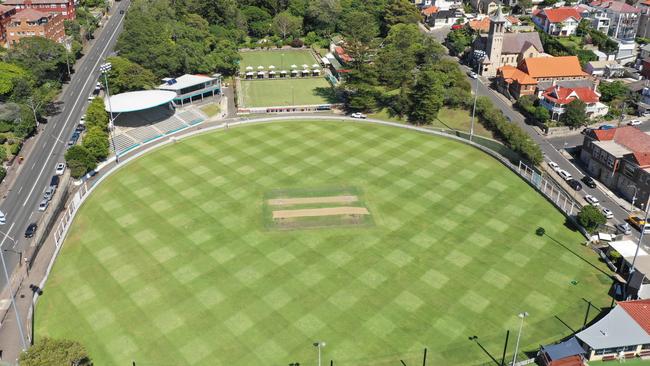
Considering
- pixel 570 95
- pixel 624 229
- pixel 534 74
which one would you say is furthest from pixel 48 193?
pixel 534 74

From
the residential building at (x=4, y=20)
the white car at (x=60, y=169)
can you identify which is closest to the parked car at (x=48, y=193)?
the white car at (x=60, y=169)

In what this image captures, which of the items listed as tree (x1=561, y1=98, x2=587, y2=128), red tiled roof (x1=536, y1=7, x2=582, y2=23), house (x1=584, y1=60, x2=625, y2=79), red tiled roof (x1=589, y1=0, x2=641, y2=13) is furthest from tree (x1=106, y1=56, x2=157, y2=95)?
red tiled roof (x1=589, y1=0, x2=641, y2=13)

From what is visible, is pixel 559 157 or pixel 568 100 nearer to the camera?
pixel 559 157

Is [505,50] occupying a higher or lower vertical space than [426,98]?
higher

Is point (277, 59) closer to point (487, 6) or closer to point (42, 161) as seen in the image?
point (42, 161)

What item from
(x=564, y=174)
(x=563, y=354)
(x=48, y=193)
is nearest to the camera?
(x=563, y=354)

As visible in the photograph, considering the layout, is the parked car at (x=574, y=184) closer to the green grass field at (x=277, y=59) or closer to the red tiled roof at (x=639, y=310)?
the red tiled roof at (x=639, y=310)

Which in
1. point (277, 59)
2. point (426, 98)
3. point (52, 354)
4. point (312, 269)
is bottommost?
point (312, 269)
